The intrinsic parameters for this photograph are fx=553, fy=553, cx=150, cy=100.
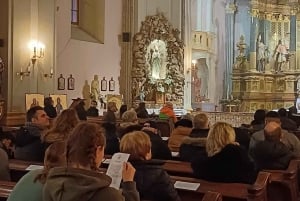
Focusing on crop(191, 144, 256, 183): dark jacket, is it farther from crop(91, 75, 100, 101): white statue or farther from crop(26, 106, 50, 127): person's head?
crop(91, 75, 100, 101): white statue

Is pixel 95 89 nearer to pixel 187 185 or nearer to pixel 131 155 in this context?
pixel 187 185

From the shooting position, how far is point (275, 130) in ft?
22.0

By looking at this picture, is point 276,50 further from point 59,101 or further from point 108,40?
point 59,101

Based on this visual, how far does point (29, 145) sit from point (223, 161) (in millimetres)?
2420

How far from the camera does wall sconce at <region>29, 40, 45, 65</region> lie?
577 inches

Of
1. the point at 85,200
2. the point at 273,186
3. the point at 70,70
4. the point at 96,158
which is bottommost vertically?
the point at 273,186

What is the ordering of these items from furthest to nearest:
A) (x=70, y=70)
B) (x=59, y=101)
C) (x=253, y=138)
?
(x=70, y=70), (x=59, y=101), (x=253, y=138)

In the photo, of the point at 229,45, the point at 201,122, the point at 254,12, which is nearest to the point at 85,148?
the point at 201,122

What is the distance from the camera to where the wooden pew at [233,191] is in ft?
15.8

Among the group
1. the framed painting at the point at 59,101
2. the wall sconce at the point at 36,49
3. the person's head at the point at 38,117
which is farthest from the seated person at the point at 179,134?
the framed painting at the point at 59,101

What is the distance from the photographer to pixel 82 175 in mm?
2777

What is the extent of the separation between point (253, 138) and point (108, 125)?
2.27 meters

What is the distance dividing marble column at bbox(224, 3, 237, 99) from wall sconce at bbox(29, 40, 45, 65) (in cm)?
1358

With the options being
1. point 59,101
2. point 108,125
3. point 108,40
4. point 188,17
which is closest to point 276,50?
point 188,17
